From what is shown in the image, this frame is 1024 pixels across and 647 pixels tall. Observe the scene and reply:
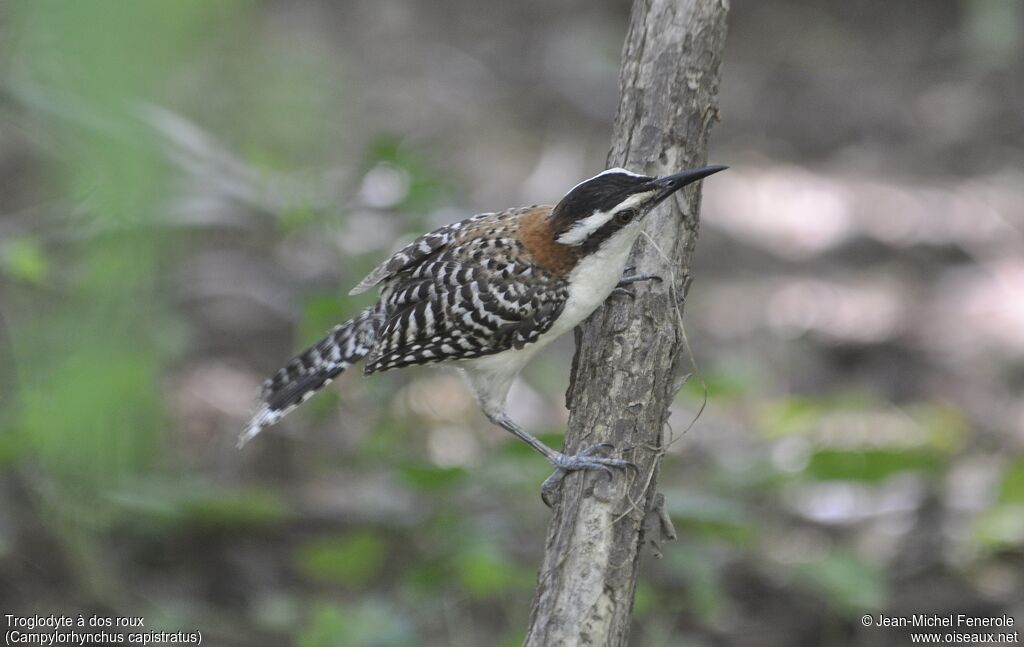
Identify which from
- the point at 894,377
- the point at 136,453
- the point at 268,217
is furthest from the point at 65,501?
the point at 894,377

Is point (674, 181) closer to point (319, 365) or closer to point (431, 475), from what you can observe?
point (319, 365)

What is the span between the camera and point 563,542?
270 centimetres

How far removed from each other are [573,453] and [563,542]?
0.33m

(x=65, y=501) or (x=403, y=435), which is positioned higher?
(x=403, y=435)

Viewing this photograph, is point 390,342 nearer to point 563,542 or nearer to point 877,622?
point 563,542

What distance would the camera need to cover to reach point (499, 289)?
140 inches

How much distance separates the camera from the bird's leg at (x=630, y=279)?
316cm

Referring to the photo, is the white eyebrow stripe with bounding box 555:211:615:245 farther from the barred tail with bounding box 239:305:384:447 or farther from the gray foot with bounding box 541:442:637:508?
the barred tail with bounding box 239:305:384:447

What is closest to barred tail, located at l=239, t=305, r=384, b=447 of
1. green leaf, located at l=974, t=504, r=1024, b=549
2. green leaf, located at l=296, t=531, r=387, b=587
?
green leaf, located at l=296, t=531, r=387, b=587

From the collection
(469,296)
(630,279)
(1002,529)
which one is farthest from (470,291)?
(1002,529)

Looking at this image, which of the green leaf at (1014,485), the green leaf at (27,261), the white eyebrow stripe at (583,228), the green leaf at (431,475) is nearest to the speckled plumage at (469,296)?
the white eyebrow stripe at (583,228)
